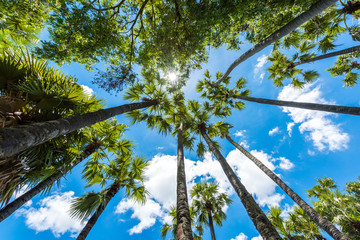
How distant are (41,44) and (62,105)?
161 inches

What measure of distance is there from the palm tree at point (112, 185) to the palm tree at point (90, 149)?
970mm

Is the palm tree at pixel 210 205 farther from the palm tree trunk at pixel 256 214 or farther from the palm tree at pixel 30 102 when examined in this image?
the palm tree at pixel 30 102

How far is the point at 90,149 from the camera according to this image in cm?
595

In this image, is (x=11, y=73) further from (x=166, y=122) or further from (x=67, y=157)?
(x=166, y=122)

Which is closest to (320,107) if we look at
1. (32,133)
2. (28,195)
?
(32,133)

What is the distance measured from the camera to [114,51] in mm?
6988

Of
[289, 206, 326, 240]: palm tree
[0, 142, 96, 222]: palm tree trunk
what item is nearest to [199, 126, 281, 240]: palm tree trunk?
[0, 142, 96, 222]: palm tree trunk

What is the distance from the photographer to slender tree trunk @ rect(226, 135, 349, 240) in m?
4.55

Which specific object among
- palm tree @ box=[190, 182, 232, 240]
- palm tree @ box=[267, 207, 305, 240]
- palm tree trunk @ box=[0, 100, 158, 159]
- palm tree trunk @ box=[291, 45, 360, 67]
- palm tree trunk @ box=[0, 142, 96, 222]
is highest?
palm tree trunk @ box=[291, 45, 360, 67]

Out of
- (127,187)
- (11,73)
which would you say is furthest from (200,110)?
(11,73)

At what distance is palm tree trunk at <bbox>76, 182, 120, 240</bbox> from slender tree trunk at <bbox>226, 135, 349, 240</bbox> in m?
8.71

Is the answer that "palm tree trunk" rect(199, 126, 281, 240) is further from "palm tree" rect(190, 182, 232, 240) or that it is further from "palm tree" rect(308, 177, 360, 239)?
"palm tree" rect(308, 177, 360, 239)

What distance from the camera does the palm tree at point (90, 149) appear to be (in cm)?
371

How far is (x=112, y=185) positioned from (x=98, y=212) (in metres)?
1.23
